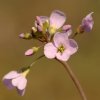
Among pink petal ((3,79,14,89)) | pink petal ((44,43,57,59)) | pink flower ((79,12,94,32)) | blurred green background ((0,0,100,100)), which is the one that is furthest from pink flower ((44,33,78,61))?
blurred green background ((0,0,100,100))

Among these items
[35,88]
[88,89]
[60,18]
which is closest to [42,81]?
[35,88]

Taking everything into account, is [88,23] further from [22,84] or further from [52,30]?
[22,84]

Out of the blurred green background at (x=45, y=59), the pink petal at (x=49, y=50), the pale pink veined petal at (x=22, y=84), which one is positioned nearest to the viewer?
the pink petal at (x=49, y=50)

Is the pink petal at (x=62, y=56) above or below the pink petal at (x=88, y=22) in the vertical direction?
below

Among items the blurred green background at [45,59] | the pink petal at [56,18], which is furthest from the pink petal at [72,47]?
the blurred green background at [45,59]

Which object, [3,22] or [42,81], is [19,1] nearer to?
[3,22]

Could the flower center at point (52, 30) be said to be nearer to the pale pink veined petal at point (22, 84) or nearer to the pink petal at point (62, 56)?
the pink petal at point (62, 56)

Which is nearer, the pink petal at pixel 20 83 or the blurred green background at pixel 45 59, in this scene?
the pink petal at pixel 20 83

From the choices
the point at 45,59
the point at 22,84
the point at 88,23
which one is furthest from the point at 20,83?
the point at 45,59
